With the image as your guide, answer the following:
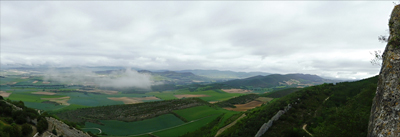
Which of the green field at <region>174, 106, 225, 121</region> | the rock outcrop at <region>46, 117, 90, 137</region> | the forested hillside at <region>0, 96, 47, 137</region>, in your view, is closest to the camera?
the forested hillside at <region>0, 96, 47, 137</region>

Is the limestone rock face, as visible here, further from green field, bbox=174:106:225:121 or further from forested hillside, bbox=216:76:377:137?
green field, bbox=174:106:225:121

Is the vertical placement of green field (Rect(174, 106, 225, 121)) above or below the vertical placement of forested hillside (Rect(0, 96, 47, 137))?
below

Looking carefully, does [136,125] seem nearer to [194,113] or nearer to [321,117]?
[194,113]

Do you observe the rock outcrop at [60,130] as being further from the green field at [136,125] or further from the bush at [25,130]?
the green field at [136,125]

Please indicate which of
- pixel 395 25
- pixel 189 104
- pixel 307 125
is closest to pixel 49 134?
pixel 307 125

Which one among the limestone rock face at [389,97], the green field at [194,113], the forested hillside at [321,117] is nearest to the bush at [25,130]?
the forested hillside at [321,117]

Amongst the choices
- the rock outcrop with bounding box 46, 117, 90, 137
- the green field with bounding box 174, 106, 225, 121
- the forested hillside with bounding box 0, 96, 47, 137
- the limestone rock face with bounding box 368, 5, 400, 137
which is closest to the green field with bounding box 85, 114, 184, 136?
the green field with bounding box 174, 106, 225, 121

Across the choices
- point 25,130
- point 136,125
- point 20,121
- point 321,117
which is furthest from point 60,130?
point 321,117
